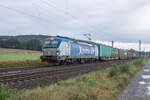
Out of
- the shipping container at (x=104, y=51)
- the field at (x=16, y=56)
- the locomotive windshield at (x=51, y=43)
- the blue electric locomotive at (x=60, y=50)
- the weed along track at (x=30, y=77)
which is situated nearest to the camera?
the weed along track at (x=30, y=77)

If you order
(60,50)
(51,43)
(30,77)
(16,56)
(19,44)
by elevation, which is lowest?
(30,77)

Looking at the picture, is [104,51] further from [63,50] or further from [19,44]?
[19,44]

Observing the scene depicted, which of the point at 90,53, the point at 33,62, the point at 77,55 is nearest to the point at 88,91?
the point at 77,55

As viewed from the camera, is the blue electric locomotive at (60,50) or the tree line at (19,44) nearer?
the blue electric locomotive at (60,50)

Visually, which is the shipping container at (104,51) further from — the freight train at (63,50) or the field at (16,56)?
the field at (16,56)

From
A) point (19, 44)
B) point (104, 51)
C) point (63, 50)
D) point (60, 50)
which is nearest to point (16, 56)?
point (63, 50)

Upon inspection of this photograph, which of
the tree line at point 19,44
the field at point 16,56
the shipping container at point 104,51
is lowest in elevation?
the field at point 16,56

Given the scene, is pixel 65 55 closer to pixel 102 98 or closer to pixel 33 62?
pixel 33 62

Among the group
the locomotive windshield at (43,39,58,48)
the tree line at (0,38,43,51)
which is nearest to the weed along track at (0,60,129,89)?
the locomotive windshield at (43,39,58,48)

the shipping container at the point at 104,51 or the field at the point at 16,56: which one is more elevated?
the shipping container at the point at 104,51

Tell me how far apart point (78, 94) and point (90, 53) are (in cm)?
2144

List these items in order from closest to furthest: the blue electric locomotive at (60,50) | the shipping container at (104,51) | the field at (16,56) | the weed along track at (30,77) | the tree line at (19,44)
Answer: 1. the weed along track at (30,77)
2. the blue electric locomotive at (60,50)
3. the field at (16,56)
4. the shipping container at (104,51)
5. the tree line at (19,44)

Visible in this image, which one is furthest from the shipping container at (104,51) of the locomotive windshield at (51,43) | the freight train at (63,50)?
the locomotive windshield at (51,43)

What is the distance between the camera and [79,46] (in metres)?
23.2
